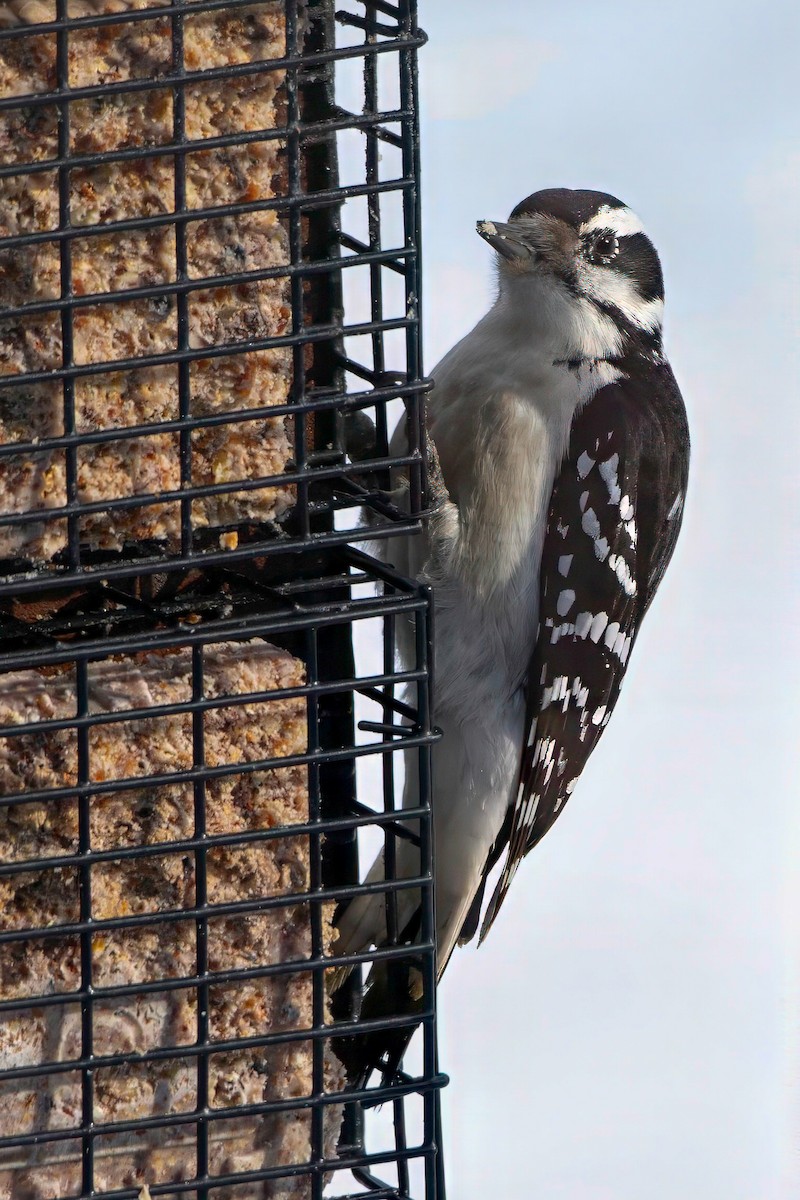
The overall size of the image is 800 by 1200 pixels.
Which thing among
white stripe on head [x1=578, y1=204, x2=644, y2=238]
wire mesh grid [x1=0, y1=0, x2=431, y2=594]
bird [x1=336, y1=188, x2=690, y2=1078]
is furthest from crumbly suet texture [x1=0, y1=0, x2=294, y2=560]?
white stripe on head [x1=578, y1=204, x2=644, y2=238]

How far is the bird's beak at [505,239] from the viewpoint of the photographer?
2.25 m

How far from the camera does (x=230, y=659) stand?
160 centimetres

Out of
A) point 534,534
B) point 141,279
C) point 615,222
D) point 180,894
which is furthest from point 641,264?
point 180,894

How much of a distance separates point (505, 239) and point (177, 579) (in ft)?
3.24

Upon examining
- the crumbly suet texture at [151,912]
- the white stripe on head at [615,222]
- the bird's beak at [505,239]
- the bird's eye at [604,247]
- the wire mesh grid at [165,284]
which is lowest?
the crumbly suet texture at [151,912]

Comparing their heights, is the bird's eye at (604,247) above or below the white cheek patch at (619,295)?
above

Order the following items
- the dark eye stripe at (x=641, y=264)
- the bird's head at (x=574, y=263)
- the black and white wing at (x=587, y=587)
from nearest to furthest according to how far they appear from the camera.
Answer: the black and white wing at (x=587, y=587)
the bird's head at (x=574, y=263)
the dark eye stripe at (x=641, y=264)

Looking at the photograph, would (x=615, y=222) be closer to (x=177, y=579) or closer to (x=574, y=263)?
(x=574, y=263)

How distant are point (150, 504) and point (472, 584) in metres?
0.85

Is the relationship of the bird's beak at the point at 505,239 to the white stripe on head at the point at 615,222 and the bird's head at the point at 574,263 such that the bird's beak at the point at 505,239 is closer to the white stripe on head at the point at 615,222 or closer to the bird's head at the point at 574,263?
the bird's head at the point at 574,263

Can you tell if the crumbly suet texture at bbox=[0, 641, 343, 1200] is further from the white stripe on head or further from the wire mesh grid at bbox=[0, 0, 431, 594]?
the white stripe on head

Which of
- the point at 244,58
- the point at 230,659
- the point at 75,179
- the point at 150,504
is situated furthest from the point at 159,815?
the point at 244,58

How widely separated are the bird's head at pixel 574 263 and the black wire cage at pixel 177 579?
71 centimetres

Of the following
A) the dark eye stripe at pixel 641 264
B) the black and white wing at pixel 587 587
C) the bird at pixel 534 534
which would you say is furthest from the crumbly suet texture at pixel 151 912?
the dark eye stripe at pixel 641 264
